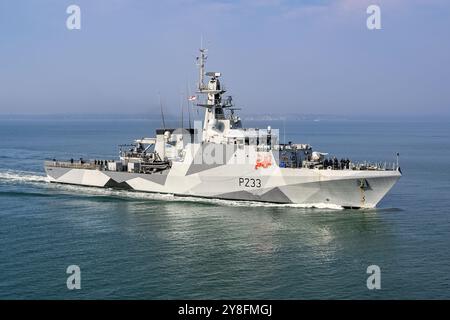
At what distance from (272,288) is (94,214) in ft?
46.4

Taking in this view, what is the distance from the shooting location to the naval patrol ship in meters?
28.1

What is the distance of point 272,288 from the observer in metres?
17.2

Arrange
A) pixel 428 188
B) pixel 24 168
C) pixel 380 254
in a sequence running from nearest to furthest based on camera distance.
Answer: pixel 380 254 → pixel 428 188 → pixel 24 168

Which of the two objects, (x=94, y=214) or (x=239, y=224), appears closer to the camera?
(x=239, y=224)

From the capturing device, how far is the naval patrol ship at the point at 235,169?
92.2 ft

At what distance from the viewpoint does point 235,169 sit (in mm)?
30234
